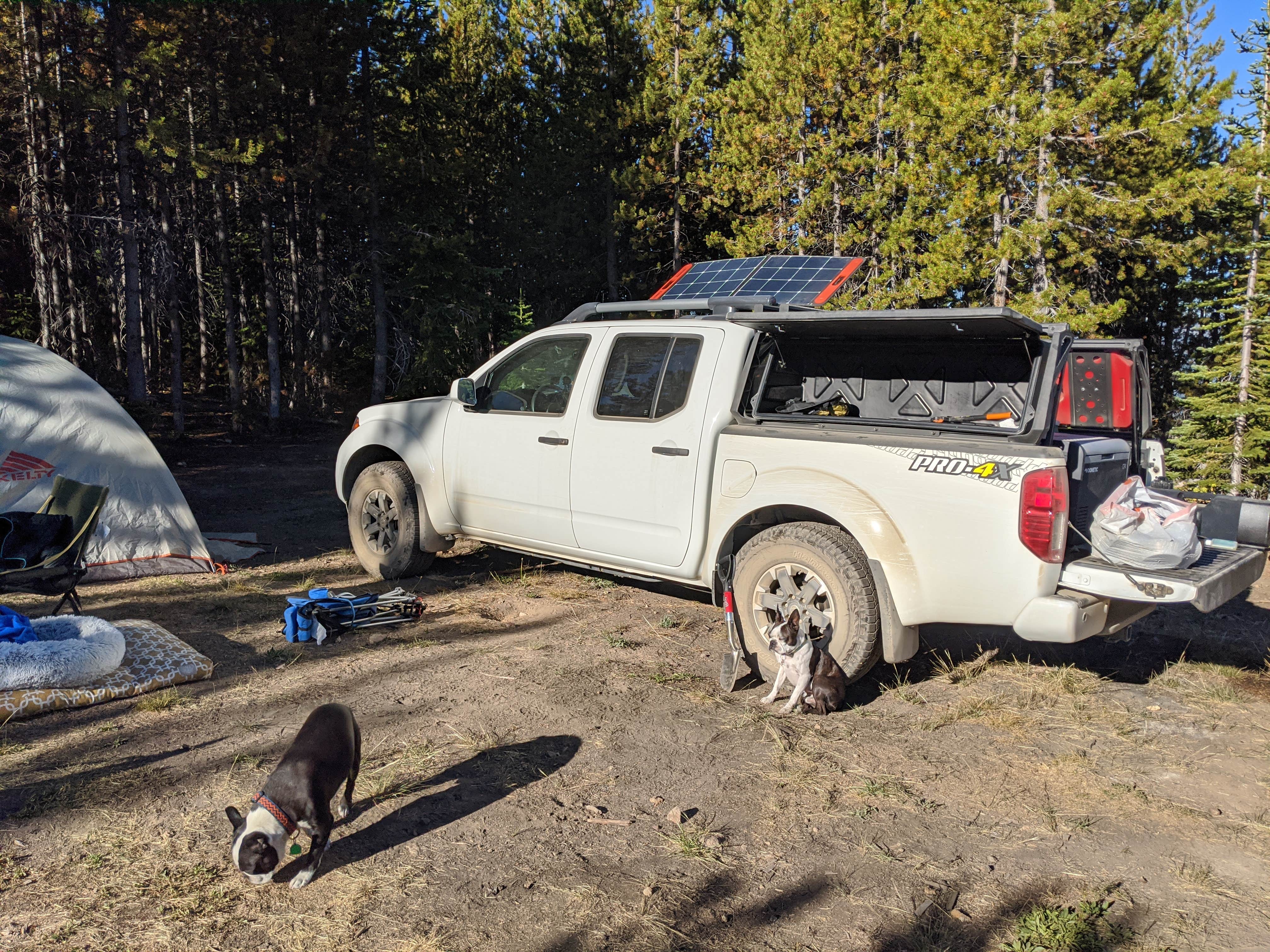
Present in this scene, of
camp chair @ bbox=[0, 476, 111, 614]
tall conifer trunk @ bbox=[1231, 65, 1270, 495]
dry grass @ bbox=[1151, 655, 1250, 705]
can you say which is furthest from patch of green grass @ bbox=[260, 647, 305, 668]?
tall conifer trunk @ bbox=[1231, 65, 1270, 495]

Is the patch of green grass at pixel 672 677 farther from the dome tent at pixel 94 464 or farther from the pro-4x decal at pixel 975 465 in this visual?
the dome tent at pixel 94 464

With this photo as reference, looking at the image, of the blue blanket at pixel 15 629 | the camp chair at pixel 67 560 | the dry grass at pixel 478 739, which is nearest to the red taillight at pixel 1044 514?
the dry grass at pixel 478 739

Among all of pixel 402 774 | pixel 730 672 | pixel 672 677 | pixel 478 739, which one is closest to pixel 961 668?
pixel 730 672

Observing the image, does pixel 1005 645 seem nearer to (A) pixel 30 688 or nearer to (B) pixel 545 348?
(B) pixel 545 348

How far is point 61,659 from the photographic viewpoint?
184 inches

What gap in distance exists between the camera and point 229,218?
83.0 ft

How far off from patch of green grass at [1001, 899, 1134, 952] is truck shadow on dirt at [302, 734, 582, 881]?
1.99 metres

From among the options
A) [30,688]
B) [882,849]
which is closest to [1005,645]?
[882,849]

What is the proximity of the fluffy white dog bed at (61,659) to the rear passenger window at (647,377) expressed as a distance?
3.15 m

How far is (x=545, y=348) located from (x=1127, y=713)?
4.27m

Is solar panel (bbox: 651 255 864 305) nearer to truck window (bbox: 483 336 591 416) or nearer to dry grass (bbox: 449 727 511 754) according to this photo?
truck window (bbox: 483 336 591 416)

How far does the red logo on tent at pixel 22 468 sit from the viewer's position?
6.94m

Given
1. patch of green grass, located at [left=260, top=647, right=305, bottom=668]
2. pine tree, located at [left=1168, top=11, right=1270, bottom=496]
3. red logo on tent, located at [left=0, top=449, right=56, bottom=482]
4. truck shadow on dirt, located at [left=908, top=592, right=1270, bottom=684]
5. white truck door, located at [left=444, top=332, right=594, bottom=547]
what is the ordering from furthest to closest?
pine tree, located at [left=1168, top=11, right=1270, bottom=496] → red logo on tent, located at [left=0, top=449, right=56, bottom=482] → white truck door, located at [left=444, top=332, right=594, bottom=547] → truck shadow on dirt, located at [left=908, top=592, right=1270, bottom=684] → patch of green grass, located at [left=260, top=647, right=305, bottom=668]

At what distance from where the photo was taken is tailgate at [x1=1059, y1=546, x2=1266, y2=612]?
13.0ft
